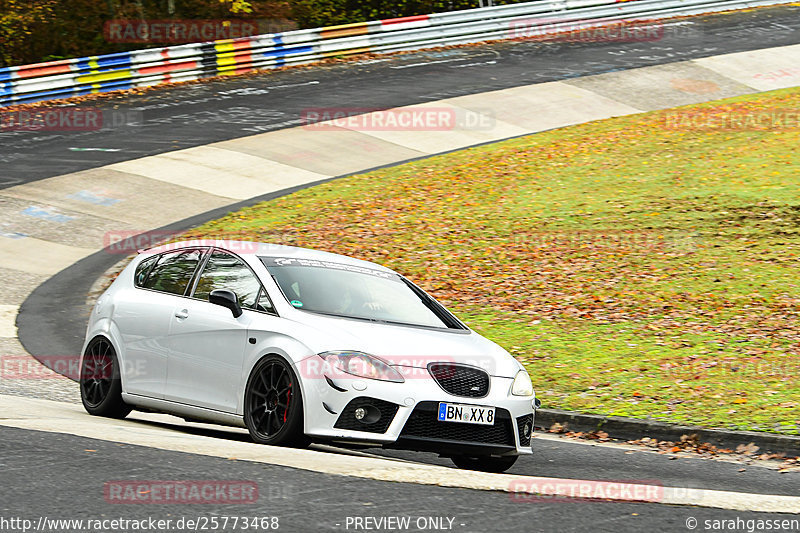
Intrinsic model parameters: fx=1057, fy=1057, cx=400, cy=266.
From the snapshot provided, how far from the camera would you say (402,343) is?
760 centimetres

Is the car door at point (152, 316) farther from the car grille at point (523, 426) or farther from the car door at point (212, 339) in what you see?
the car grille at point (523, 426)

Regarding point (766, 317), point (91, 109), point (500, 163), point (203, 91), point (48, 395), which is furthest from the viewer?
point (203, 91)

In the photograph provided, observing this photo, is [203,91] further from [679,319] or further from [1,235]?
[679,319]

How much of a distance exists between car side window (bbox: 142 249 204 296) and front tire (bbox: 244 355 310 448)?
4.77 ft

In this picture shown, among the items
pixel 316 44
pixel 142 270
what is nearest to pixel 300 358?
pixel 142 270

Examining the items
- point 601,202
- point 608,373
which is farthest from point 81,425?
point 601,202

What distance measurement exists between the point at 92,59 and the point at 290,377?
2348 centimetres

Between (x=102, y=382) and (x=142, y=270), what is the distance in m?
1.04

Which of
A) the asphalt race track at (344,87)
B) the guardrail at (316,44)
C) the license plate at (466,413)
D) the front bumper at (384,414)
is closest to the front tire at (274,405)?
the front bumper at (384,414)

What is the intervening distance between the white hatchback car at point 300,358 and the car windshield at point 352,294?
1 cm

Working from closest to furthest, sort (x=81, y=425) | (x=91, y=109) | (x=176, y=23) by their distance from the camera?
(x=81, y=425) → (x=91, y=109) → (x=176, y=23)

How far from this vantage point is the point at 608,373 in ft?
36.8

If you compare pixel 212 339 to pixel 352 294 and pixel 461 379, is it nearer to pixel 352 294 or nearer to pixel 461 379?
pixel 352 294

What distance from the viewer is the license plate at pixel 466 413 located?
7.39 m
